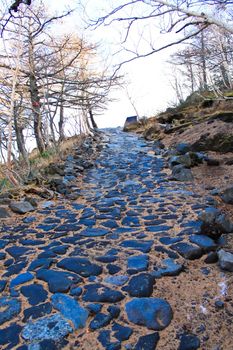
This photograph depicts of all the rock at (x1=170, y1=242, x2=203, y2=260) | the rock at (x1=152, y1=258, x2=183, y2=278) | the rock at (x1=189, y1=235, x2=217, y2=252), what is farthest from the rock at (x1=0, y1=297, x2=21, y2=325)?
the rock at (x1=189, y1=235, x2=217, y2=252)

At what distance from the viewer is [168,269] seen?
304 centimetres

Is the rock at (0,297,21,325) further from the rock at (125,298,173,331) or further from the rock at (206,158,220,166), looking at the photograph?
the rock at (206,158,220,166)

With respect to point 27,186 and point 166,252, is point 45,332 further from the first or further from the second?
point 27,186

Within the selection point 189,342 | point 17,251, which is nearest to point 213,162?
point 17,251

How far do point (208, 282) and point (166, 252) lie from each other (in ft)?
2.17

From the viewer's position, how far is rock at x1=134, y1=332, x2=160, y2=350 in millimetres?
2130

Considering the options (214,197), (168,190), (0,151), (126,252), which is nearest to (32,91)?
(0,151)

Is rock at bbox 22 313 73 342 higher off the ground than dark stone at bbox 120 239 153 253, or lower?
lower

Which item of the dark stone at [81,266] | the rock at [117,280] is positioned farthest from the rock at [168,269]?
the dark stone at [81,266]

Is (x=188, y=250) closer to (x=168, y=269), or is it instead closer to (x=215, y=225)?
(x=168, y=269)

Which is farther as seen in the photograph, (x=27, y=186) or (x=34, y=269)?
(x=27, y=186)

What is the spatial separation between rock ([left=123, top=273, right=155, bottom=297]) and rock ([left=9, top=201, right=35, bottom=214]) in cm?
269

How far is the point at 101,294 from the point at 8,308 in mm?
760

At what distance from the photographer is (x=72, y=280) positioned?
294 cm
